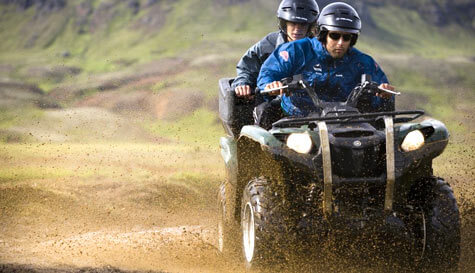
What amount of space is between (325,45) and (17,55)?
244ft

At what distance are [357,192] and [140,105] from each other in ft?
150

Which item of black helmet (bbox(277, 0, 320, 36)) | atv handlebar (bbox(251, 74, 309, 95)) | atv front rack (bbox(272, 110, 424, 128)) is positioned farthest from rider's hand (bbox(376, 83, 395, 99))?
black helmet (bbox(277, 0, 320, 36))

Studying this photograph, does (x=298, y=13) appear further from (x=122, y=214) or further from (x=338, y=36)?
(x=122, y=214)

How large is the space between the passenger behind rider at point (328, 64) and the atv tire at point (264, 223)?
3.13 feet

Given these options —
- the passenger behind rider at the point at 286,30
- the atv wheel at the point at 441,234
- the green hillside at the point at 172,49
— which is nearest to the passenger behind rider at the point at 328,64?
the atv wheel at the point at 441,234

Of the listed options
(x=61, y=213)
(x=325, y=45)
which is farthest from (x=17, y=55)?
(x=325, y=45)

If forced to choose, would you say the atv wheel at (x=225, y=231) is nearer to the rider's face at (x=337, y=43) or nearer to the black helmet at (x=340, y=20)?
the rider's face at (x=337, y=43)

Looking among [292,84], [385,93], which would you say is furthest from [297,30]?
[292,84]

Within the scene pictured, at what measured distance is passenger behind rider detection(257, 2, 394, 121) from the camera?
6.28 meters

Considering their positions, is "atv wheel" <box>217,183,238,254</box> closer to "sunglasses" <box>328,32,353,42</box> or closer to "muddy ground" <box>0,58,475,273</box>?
"muddy ground" <box>0,58,475,273</box>

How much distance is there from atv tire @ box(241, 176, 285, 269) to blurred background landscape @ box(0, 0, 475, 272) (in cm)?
158

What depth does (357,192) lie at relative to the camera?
17.7 ft

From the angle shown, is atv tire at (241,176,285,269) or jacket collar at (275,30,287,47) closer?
atv tire at (241,176,285,269)

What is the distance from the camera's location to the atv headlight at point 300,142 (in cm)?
536
